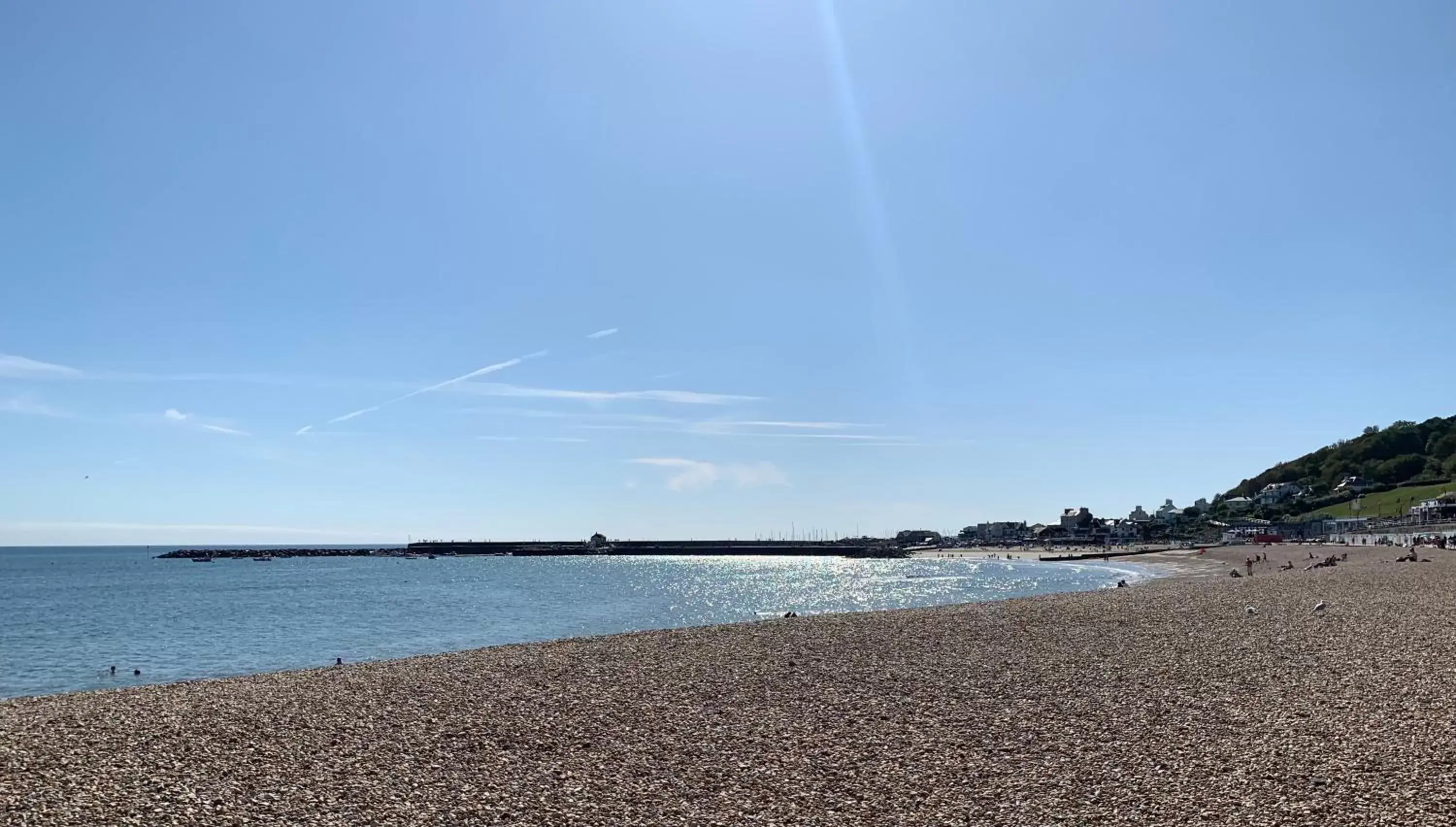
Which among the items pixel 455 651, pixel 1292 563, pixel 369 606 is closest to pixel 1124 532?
pixel 1292 563

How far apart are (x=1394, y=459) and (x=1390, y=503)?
3455 centimetres

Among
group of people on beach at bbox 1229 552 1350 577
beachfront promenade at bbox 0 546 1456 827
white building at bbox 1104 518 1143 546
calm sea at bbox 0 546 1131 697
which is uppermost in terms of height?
white building at bbox 1104 518 1143 546

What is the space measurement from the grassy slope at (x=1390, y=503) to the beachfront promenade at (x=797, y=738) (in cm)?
14120

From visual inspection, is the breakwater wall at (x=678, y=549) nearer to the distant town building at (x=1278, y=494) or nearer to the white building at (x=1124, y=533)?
the white building at (x=1124, y=533)

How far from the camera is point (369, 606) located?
174 feet

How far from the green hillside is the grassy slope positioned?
4.40 ft

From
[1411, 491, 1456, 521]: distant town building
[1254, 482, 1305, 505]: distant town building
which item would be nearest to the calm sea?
[1411, 491, 1456, 521]: distant town building

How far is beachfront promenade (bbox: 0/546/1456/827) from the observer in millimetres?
8789

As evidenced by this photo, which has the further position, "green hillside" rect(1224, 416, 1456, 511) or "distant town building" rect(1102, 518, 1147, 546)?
"distant town building" rect(1102, 518, 1147, 546)

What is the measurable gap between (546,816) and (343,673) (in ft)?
37.4

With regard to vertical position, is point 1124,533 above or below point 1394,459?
below

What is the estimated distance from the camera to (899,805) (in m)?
8.77

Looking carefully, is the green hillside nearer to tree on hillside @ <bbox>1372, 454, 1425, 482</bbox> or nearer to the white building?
tree on hillside @ <bbox>1372, 454, 1425, 482</bbox>

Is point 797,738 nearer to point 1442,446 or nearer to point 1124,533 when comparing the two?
point 1124,533
